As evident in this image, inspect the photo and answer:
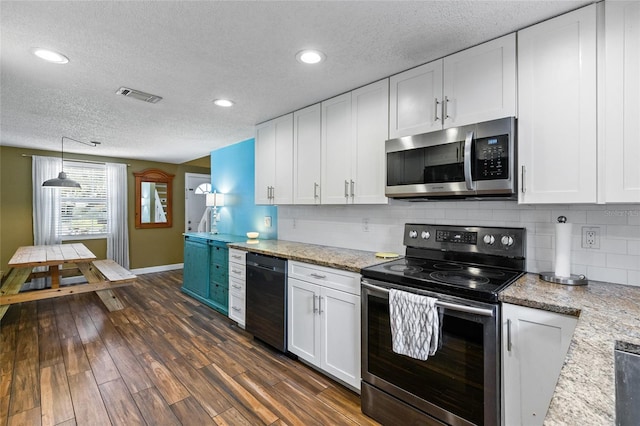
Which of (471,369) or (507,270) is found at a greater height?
(507,270)

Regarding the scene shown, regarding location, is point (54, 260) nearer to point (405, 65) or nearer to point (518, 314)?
point (405, 65)

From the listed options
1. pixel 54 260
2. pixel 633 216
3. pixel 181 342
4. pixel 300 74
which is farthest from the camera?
pixel 54 260

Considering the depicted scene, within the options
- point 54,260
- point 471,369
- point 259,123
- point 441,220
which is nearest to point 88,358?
point 54,260

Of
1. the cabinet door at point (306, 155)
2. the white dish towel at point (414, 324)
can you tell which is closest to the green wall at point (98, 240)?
the cabinet door at point (306, 155)

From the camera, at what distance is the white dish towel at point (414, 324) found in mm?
1549

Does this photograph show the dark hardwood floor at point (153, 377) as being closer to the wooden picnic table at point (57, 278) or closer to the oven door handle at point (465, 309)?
the wooden picnic table at point (57, 278)

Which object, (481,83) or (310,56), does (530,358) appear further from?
(310,56)

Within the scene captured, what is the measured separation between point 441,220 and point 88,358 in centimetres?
319

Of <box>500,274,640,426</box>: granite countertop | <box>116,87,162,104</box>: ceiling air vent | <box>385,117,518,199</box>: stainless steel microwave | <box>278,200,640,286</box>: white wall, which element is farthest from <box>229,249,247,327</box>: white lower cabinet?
<box>500,274,640,426</box>: granite countertop

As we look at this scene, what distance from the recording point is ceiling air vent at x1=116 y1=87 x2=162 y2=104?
99.1 inches

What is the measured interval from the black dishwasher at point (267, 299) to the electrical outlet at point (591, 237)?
2.01m

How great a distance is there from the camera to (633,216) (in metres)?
1.56

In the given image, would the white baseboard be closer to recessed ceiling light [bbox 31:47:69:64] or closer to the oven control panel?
recessed ceiling light [bbox 31:47:69:64]

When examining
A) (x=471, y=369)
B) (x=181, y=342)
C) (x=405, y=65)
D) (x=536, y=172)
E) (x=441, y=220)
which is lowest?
(x=181, y=342)
